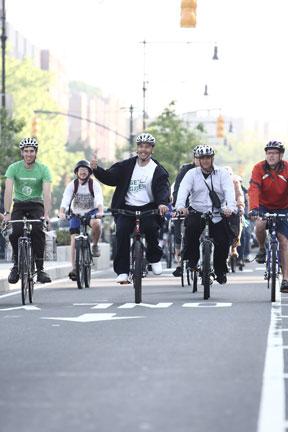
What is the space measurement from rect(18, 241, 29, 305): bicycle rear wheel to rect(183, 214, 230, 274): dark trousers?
2.11 m

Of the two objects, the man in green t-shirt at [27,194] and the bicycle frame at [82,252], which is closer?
the man in green t-shirt at [27,194]

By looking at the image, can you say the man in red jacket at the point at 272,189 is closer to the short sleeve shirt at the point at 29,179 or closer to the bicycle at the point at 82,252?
the short sleeve shirt at the point at 29,179

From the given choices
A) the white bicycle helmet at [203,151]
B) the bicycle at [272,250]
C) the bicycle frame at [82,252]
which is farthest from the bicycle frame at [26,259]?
the bicycle frame at [82,252]

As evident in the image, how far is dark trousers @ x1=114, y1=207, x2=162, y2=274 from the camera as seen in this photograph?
17.3m

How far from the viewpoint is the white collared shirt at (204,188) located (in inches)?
696

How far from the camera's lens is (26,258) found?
16891 millimetres

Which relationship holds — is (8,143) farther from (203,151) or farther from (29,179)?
(29,179)

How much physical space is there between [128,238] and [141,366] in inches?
321

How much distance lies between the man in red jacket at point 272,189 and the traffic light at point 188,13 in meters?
3.76

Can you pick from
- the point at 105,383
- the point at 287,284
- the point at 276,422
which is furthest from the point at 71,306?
the point at 276,422

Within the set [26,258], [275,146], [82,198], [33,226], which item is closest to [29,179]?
[33,226]

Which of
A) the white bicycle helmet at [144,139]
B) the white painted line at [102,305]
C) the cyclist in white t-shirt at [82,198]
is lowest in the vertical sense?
the white painted line at [102,305]

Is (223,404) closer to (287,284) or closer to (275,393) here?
(275,393)

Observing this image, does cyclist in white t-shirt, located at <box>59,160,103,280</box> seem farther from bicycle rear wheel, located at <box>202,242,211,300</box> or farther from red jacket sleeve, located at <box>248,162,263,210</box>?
red jacket sleeve, located at <box>248,162,263,210</box>
